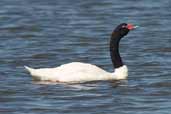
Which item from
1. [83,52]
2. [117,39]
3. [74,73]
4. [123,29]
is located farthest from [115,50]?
[83,52]

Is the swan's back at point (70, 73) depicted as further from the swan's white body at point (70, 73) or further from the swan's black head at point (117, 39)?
the swan's black head at point (117, 39)

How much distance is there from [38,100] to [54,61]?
4121mm

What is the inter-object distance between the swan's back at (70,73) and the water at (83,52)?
143mm

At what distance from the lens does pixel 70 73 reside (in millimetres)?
18531

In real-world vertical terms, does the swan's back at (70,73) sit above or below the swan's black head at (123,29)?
below

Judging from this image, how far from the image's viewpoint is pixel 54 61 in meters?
21.1

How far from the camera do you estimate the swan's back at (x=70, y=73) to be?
18406 mm

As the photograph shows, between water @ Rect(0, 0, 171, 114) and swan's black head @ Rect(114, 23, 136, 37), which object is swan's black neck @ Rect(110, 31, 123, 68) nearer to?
swan's black head @ Rect(114, 23, 136, 37)

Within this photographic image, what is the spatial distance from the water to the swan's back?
143mm

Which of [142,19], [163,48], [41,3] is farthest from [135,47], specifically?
[41,3]

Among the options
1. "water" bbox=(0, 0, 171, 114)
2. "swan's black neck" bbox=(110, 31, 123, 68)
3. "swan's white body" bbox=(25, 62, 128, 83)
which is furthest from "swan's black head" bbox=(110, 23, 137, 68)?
"swan's white body" bbox=(25, 62, 128, 83)

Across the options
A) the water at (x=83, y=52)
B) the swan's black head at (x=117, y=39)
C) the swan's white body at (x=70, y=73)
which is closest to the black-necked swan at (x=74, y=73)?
the swan's white body at (x=70, y=73)

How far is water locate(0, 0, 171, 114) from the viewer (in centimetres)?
1675

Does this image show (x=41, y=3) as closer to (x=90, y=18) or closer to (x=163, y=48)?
(x=90, y=18)
